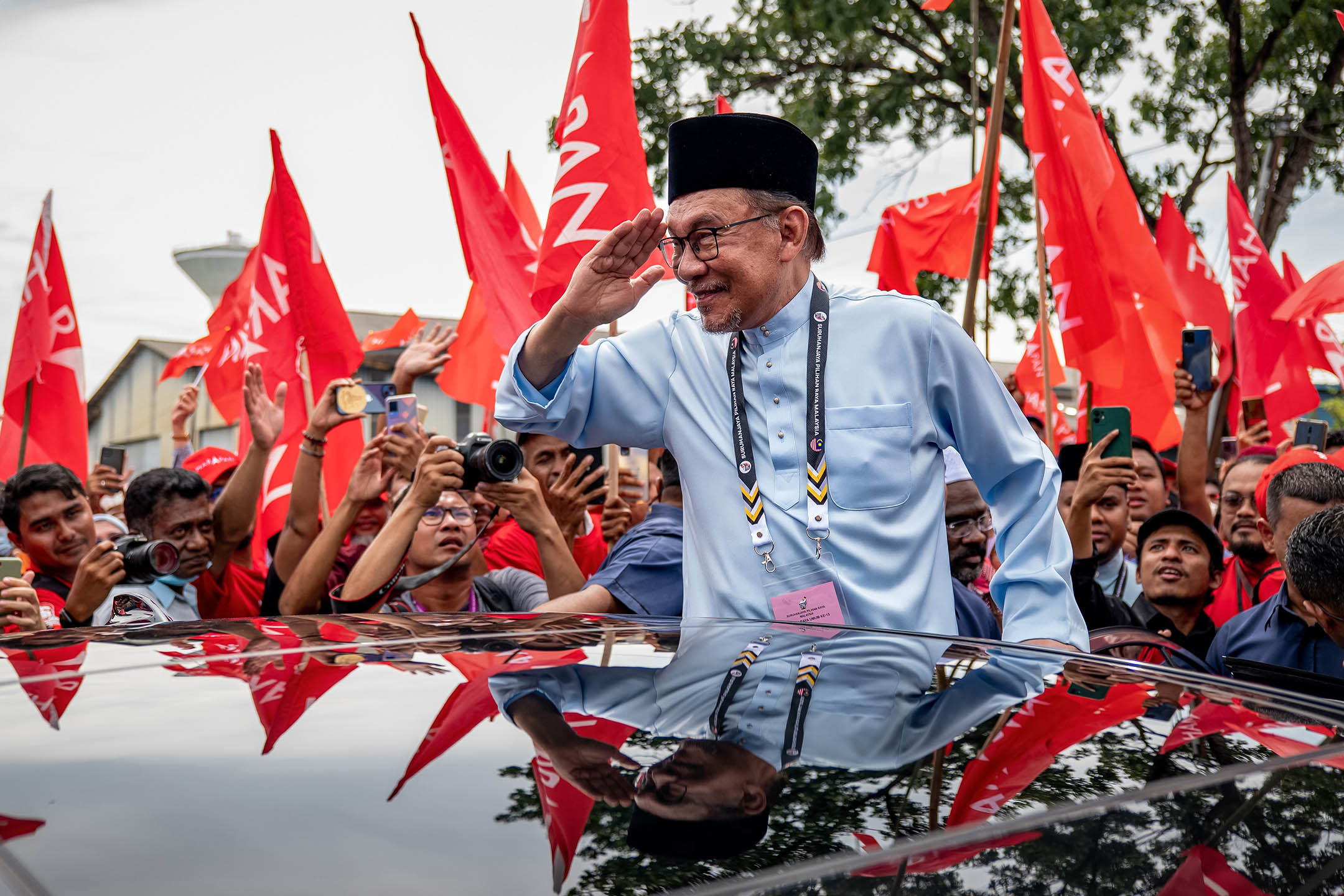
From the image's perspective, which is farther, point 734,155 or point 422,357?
point 422,357

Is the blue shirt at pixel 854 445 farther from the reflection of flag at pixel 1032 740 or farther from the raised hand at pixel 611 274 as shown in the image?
the reflection of flag at pixel 1032 740

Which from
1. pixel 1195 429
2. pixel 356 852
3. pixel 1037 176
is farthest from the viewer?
pixel 1037 176

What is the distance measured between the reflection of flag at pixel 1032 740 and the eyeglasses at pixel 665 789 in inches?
8.5

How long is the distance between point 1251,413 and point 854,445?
6.24 metres

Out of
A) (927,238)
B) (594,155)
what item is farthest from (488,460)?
(927,238)

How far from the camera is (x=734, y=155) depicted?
2.55m

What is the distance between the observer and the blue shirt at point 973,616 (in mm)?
3438

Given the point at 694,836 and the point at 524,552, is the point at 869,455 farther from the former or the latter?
the point at 524,552

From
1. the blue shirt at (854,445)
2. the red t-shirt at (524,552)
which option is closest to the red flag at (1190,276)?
the red t-shirt at (524,552)

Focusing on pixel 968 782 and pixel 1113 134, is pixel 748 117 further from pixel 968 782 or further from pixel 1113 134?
pixel 1113 134

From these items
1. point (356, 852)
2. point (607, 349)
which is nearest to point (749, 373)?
point (607, 349)

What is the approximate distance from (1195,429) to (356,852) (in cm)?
543

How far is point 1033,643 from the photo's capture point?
7.22 feet

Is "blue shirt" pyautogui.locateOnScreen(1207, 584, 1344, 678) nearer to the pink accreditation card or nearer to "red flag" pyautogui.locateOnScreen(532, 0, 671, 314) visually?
the pink accreditation card
